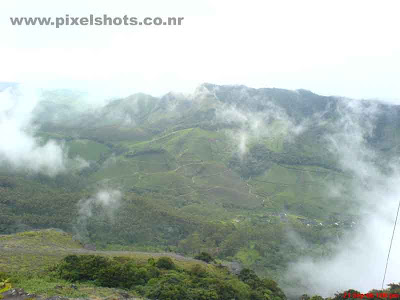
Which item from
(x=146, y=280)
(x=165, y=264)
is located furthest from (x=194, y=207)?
(x=146, y=280)

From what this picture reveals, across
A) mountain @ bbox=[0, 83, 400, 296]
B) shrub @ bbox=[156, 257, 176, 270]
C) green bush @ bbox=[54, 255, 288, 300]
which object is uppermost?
mountain @ bbox=[0, 83, 400, 296]

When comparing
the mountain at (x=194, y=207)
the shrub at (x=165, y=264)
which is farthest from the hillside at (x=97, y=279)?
the mountain at (x=194, y=207)

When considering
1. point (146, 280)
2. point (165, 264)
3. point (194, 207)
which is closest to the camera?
point (146, 280)

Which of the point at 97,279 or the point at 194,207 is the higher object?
the point at 194,207

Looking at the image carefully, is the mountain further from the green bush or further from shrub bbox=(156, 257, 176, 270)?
the green bush

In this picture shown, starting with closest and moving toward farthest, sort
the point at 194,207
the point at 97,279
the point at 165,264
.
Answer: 1. the point at 97,279
2. the point at 165,264
3. the point at 194,207

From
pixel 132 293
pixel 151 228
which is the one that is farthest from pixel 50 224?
pixel 132 293

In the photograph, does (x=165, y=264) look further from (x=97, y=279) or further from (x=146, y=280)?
(x=97, y=279)

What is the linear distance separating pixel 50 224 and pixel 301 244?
85253 millimetres

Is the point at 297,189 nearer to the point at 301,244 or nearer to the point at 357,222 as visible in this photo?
the point at 357,222

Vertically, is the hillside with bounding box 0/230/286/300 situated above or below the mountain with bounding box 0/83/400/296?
below

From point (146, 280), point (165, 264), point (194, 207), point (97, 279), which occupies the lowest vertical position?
point (146, 280)

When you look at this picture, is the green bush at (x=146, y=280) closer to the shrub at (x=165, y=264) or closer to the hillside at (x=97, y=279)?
the hillside at (x=97, y=279)

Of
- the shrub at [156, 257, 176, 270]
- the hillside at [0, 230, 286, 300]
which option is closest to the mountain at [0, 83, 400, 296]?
the hillside at [0, 230, 286, 300]
